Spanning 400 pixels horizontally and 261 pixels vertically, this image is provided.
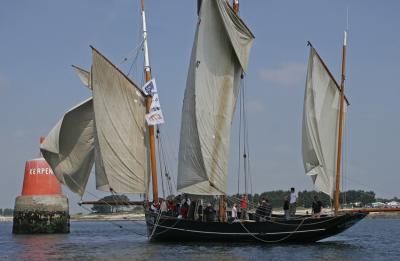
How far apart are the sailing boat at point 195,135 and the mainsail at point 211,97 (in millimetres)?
63

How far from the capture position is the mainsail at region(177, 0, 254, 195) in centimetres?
4353

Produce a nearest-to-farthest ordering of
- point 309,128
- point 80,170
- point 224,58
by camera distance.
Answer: point 309,128, point 224,58, point 80,170

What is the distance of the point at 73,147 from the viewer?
4847cm

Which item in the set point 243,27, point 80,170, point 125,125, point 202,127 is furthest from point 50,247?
point 243,27

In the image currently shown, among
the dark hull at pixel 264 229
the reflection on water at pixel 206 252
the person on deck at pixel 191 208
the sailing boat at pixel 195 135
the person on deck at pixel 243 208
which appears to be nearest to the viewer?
the reflection on water at pixel 206 252

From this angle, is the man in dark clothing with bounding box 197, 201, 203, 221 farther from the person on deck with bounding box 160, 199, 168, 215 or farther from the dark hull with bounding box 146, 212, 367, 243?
the person on deck with bounding box 160, 199, 168, 215

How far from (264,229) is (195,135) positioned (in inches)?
287

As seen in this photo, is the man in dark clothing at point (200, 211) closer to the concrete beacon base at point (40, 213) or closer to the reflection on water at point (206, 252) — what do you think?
the reflection on water at point (206, 252)

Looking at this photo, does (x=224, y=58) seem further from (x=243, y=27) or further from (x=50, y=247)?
(x=50, y=247)

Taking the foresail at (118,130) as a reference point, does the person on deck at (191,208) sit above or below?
below

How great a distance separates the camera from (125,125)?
152ft

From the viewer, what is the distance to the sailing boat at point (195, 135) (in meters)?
42.9

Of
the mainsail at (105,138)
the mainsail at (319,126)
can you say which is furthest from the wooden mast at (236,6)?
the mainsail at (105,138)

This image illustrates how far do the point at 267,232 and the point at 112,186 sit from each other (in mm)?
10845
